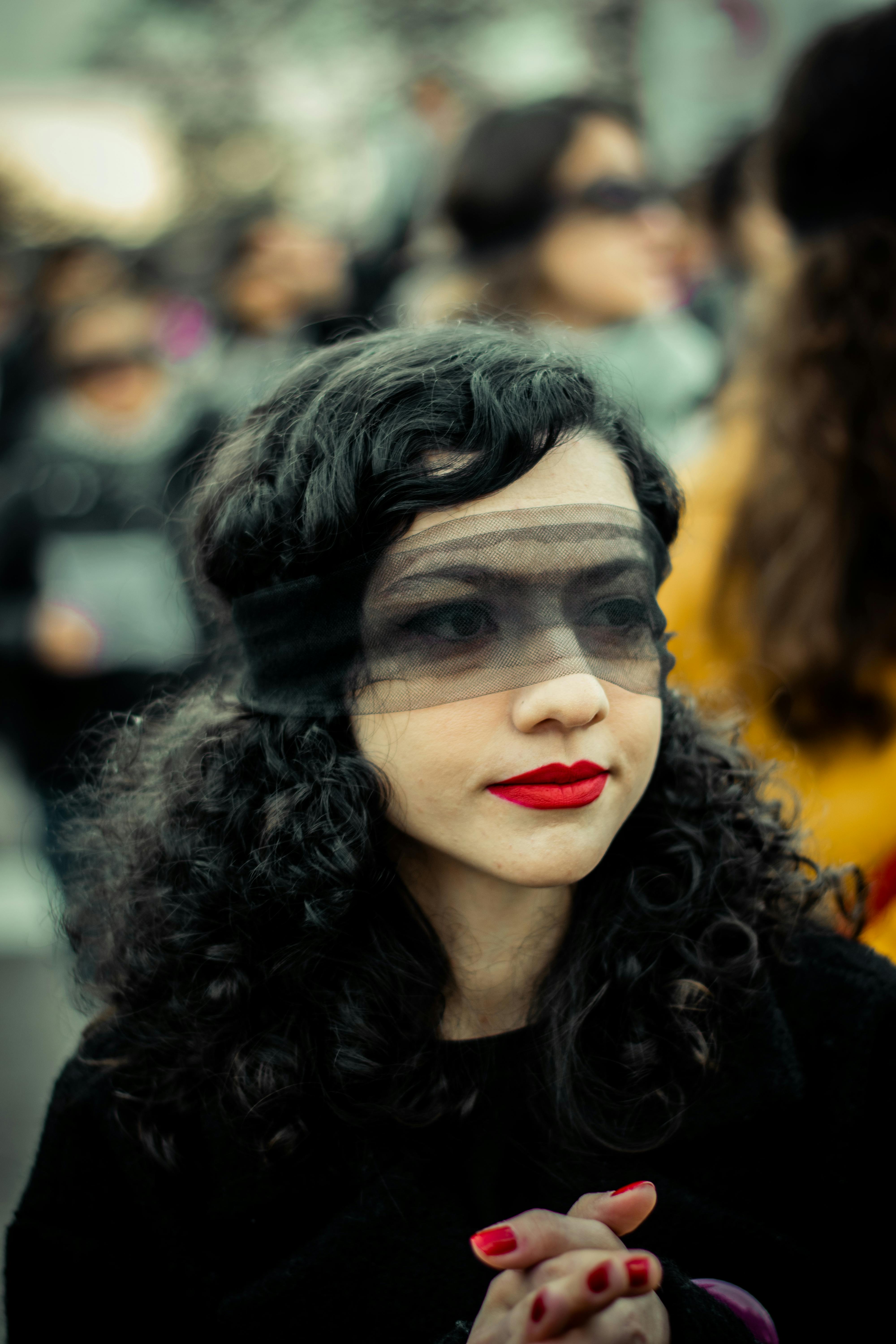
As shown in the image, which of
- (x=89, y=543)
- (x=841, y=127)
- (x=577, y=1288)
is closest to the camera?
(x=577, y=1288)

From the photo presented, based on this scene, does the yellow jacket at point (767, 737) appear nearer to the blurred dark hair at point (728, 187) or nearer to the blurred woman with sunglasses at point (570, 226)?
the blurred woman with sunglasses at point (570, 226)

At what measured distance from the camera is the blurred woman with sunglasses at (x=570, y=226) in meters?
3.31

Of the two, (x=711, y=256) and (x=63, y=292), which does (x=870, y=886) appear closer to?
(x=711, y=256)

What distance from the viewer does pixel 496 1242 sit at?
1.16 metres

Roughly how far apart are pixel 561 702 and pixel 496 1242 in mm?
574

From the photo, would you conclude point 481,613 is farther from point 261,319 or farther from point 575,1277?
point 261,319

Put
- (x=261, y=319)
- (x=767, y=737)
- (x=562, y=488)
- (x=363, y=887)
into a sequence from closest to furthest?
(x=562, y=488) < (x=363, y=887) < (x=767, y=737) < (x=261, y=319)

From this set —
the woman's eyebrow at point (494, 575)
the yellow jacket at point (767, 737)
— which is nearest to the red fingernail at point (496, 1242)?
the woman's eyebrow at point (494, 575)

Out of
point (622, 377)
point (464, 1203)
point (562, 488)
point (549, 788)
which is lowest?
point (464, 1203)

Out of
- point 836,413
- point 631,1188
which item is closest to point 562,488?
point 631,1188

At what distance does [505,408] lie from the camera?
1.47 m

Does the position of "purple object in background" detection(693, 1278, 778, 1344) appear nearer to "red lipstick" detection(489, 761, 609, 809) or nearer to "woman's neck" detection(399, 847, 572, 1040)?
"woman's neck" detection(399, 847, 572, 1040)

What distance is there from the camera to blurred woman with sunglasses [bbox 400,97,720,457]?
10.9 ft

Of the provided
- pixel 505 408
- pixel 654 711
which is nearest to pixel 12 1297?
A: pixel 654 711
